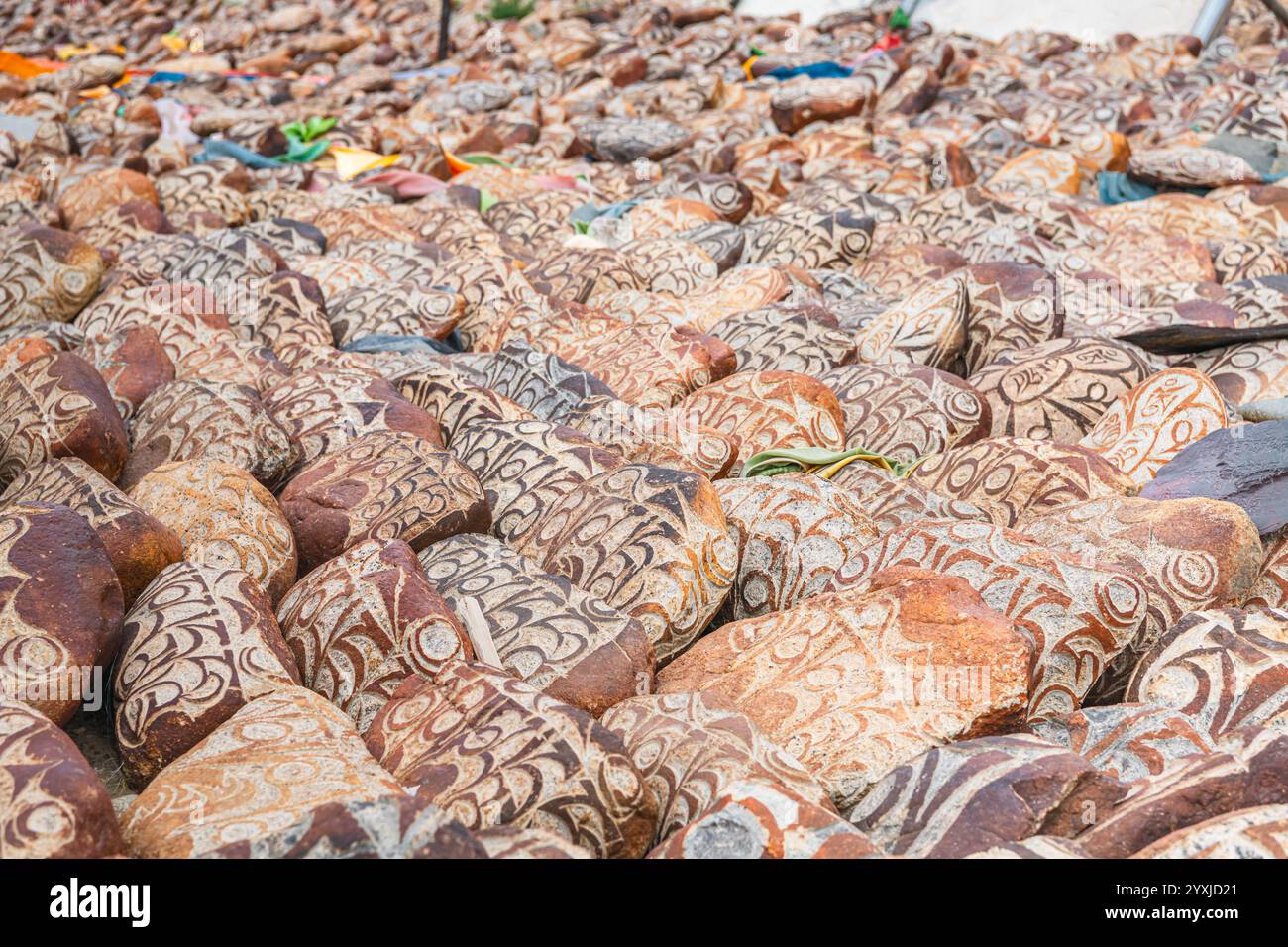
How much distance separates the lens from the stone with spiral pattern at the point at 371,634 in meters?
2.43

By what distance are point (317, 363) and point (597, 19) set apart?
8889 millimetres

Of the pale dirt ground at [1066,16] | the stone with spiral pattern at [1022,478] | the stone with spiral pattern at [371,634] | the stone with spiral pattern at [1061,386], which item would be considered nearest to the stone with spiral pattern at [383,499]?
the stone with spiral pattern at [371,634]

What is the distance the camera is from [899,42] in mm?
10227

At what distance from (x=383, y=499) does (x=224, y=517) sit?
349mm

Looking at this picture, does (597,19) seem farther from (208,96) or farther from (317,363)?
(317,363)

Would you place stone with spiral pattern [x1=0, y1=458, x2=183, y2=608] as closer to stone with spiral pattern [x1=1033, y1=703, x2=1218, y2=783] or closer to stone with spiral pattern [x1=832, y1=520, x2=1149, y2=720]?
stone with spiral pattern [x1=832, y1=520, x2=1149, y2=720]

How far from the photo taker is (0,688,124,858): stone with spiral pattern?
1753mm

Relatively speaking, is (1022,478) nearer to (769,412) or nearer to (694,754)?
(769,412)

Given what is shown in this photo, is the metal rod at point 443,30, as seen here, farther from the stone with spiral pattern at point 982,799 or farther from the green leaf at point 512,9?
the stone with spiral pattern at point 982,799

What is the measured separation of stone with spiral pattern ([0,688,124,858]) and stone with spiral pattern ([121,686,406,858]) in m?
0.10

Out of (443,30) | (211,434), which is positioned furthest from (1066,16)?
(211,434)

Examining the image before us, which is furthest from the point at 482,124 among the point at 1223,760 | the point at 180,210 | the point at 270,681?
the point at 1223,760

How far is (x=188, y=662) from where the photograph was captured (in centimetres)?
234
